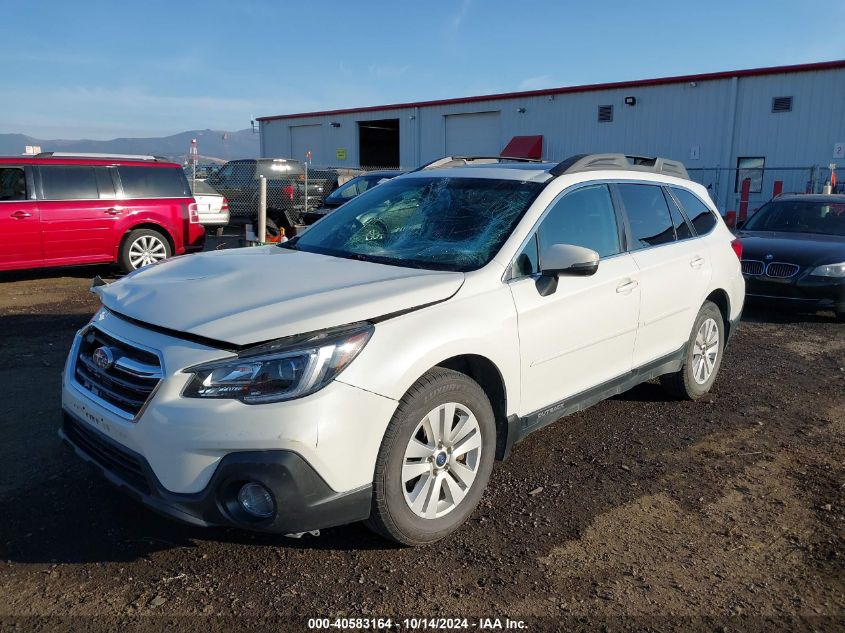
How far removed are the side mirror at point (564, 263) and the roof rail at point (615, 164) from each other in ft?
2.46

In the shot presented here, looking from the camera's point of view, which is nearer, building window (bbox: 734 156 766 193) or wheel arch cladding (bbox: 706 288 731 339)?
wheel arch cladding (bbox: 706 288 731 339)

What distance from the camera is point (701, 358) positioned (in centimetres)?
537

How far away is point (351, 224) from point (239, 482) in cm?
212

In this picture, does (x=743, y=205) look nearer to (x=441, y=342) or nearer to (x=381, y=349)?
(x=441, y=342)

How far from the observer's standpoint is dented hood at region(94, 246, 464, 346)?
2.84m

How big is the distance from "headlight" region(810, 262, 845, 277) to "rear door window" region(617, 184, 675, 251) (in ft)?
14.6

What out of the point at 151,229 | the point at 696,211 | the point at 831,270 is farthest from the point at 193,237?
the point at 831,270

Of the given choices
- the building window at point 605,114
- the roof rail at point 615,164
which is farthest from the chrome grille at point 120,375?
the building window at point 605,114

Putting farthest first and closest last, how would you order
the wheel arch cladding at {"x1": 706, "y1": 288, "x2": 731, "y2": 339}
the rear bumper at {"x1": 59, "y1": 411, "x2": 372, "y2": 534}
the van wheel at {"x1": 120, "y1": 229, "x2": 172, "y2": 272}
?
1. the van wheel at {"x1": 120, "y1": 229, "x2": 172, "y2": 272}
2. the wheel arch cladding at {"x1": 706, "y1": 288, "x2": 731, "y2": 339}
3. the rear bumper at {"x1": 59, "y1": 411, "x2": 372, "y2": 534}

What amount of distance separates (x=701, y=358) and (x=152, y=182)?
855 centimetres

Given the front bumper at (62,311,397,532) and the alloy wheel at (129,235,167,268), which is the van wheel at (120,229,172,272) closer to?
the alloy wheel at (129,235,167,268)

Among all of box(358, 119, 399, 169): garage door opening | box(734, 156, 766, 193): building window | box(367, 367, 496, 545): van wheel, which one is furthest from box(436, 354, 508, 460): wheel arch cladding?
box(358, 119, 399, 169): garage door opening

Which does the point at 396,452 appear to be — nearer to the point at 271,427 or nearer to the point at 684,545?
the point at 271,427

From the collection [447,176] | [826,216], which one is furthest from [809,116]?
[447,176]
